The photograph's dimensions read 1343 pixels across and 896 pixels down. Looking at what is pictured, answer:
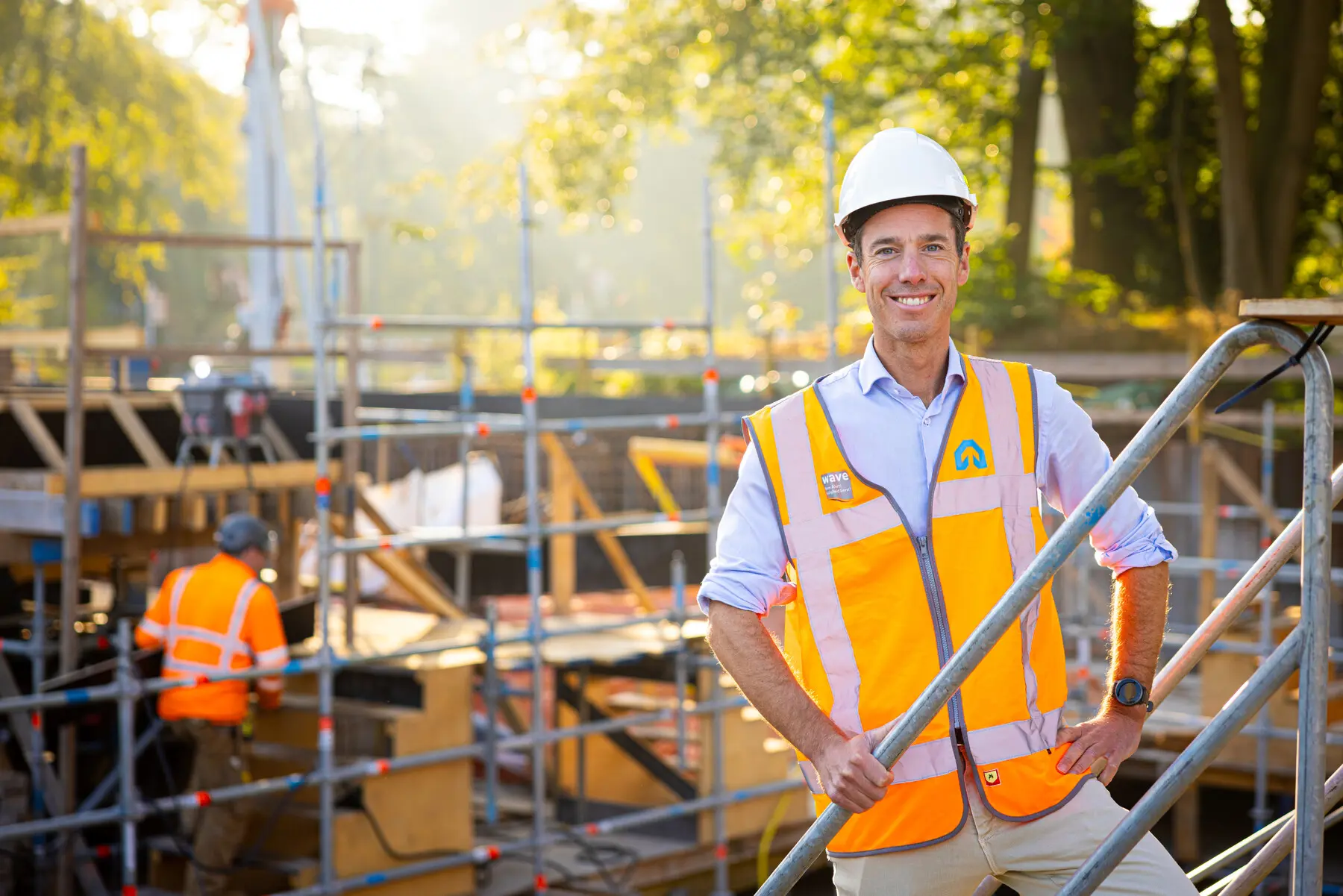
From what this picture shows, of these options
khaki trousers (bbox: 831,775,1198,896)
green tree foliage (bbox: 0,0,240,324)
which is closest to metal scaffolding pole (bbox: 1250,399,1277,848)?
→ khaki trousers (bbox: 831,775,1198,896)

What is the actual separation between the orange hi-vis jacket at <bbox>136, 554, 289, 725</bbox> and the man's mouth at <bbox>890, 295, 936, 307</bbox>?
5.04m

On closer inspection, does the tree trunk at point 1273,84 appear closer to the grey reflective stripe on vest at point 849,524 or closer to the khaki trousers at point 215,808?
the khaki trousers at point 215,808

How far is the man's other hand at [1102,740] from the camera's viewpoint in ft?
10.2

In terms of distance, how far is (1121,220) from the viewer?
54.4ft

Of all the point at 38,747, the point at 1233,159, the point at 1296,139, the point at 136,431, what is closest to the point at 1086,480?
the point at 38,747

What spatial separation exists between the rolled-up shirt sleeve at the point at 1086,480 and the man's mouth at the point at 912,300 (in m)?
0.29

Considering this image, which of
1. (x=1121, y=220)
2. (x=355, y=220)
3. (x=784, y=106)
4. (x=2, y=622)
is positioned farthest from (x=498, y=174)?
(x=355, y=220)

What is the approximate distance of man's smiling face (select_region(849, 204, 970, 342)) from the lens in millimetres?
3164

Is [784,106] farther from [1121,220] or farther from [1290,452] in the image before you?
[1290,452]

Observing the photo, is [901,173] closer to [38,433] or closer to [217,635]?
[217,635]

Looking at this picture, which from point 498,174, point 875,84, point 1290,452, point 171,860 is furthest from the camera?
point 498,174

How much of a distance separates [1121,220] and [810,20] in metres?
4.03

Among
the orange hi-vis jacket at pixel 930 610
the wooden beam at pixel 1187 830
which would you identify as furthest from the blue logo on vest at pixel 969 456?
the wooden beam at pixel 1187 830

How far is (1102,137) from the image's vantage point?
16.6m
